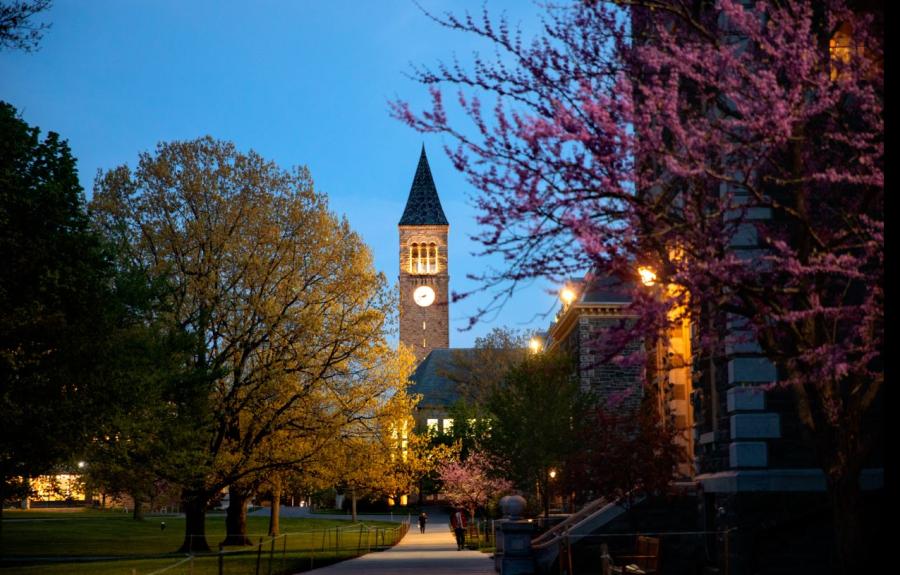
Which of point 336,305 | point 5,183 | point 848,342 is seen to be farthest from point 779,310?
point 336,305

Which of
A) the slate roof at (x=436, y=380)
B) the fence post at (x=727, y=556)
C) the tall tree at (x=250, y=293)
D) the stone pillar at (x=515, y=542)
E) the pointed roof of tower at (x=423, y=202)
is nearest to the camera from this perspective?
the fence post at (x=727, y=556)

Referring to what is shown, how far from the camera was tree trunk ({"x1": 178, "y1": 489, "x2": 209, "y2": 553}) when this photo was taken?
39.0 metres

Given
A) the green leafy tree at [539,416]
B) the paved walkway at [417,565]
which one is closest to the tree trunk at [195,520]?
the paved walkway at [417,565]

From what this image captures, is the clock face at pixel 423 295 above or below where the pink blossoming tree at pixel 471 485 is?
above

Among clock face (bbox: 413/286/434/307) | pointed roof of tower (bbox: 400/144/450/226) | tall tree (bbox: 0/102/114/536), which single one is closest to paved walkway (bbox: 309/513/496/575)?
tall tree (bbox: 0/102/114/536)

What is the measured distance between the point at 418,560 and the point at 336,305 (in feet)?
31.0

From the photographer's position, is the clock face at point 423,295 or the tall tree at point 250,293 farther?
the clock face at point 423,295

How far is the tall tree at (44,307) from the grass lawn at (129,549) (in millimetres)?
3747

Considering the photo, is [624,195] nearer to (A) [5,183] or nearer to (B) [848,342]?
(B) [848,342]

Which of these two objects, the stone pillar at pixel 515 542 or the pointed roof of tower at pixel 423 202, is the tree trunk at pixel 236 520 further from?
the pointed roof of tower at pixel 423 202

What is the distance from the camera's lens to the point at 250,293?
3844 centimetres

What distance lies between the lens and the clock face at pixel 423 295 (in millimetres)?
153500

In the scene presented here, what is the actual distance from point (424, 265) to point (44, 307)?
129410 mm

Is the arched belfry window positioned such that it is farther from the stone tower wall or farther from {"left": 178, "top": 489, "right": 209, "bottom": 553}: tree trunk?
{"left": 178, "top": 489, "right": 209, "bottom": 553}: tree trunk
